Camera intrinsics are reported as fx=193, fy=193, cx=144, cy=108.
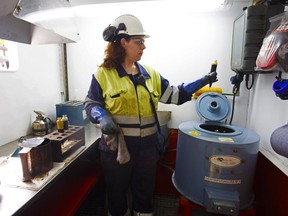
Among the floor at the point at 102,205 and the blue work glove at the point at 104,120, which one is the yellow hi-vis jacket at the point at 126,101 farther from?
the floor at the point at 102,205

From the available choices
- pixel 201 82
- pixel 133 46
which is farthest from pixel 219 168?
pixel 133 46

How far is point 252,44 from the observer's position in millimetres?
1298

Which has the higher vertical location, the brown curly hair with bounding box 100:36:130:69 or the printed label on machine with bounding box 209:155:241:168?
the brown curly hair with bounding box 100:36:130:69

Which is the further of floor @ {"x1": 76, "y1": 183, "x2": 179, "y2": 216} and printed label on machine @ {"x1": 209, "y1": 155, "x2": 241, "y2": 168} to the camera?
floor @ {"x1": 76, "y1": 183, "x2": 179, "y2": 216}

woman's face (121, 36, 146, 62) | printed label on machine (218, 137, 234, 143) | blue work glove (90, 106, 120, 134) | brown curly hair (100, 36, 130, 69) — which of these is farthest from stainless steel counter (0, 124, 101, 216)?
printed label on machine (218, 137, 234, 143)

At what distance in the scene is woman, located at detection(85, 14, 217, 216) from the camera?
127 cm

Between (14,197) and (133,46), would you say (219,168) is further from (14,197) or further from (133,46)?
(14,197)

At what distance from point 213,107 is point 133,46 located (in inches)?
31.5

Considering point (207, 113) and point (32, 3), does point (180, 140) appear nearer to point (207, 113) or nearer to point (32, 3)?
point (207, 113)

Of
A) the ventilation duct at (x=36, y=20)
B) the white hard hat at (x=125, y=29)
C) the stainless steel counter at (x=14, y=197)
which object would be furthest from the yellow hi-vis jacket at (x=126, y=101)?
the stainless steel counter at (x=14, y=197)

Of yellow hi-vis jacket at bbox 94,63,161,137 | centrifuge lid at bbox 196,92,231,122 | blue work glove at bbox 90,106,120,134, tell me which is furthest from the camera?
centrifuge lid at bbox 196,92,231,122

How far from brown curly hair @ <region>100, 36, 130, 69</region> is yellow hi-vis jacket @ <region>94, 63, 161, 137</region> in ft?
0.15

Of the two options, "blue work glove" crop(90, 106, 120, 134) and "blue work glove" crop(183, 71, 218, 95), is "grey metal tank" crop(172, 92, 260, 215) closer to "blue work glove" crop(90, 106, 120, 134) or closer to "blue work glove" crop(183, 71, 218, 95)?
"blue work glove" crop(183, 71, 218, 95)

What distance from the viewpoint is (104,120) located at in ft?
3.86
